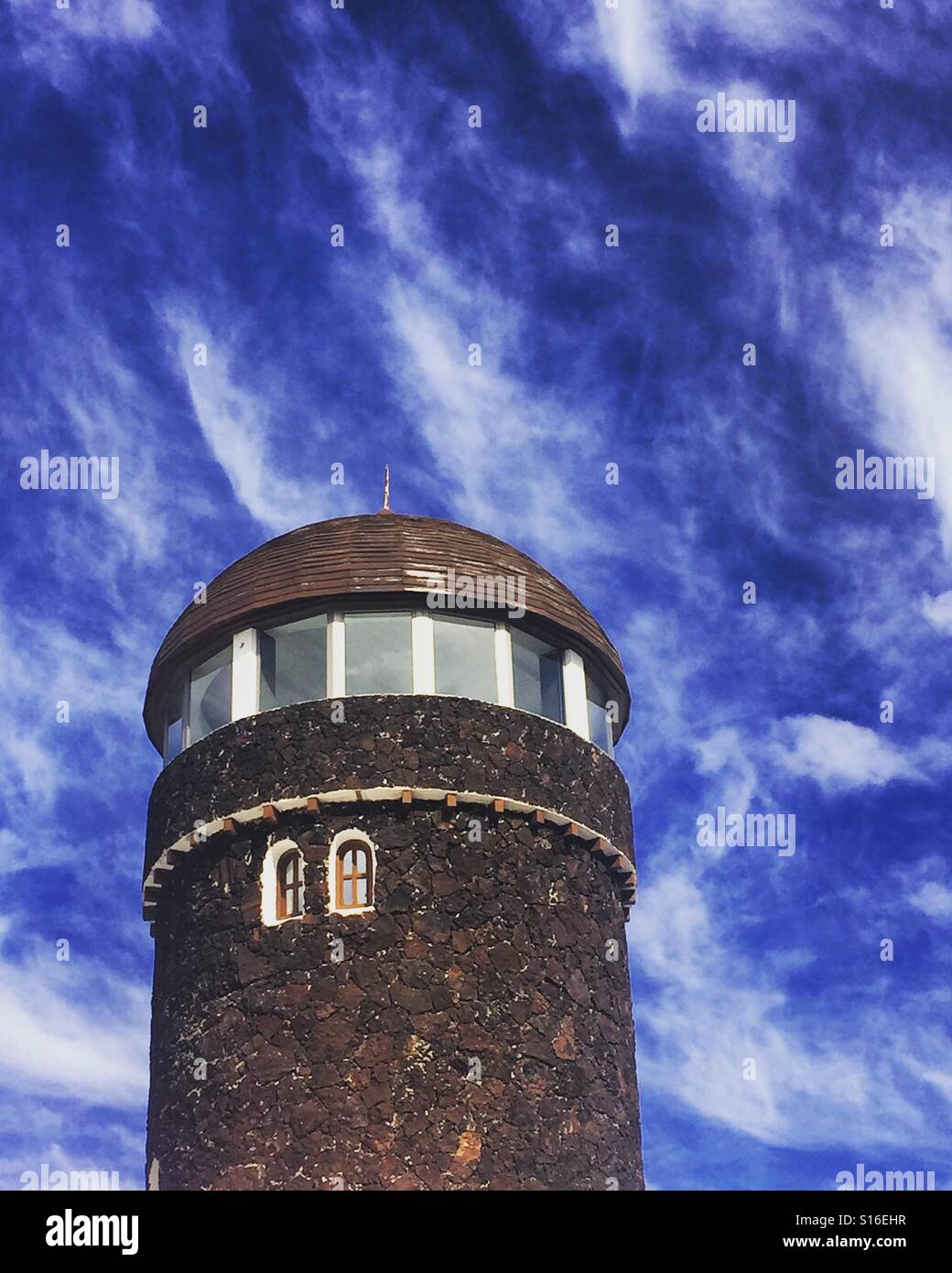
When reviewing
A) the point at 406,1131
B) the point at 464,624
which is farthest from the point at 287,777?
the point at 406,1131

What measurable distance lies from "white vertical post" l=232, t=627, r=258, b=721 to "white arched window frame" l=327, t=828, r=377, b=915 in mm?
2251

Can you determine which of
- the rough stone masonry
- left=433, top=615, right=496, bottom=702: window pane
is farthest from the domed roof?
the rough stone masonry

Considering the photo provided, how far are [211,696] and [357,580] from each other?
2605 mm

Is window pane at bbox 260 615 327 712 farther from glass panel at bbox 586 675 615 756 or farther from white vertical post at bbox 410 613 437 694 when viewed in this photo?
glass panel at bbox 586 675 615 756

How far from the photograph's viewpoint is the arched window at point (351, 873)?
1991 cm

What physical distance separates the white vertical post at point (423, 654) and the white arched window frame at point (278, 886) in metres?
2.51

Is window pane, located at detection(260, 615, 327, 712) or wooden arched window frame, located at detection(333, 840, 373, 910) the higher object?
window pane, located at detection(260, 615, 327, 712)

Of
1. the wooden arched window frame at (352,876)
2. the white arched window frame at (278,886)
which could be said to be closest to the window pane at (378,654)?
the wooden arched window frame at (352,876)

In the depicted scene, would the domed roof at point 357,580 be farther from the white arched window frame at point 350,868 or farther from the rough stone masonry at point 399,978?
the white arched window frame at point 350,868

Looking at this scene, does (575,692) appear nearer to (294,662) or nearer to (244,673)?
(294,662)

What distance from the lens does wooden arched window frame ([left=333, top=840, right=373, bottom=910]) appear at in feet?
65.4
